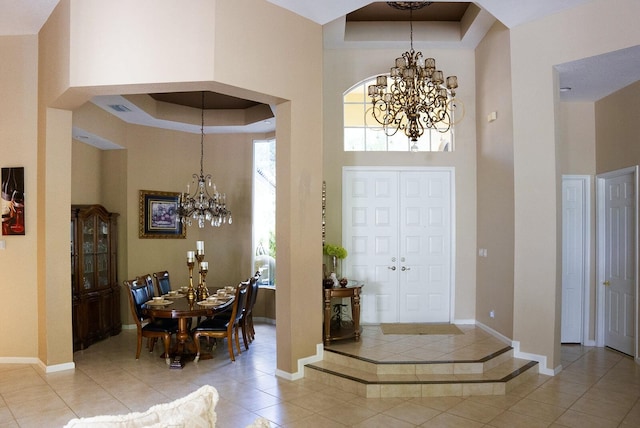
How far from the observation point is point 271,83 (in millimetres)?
4613

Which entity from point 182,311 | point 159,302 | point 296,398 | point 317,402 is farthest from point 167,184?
point 317,402

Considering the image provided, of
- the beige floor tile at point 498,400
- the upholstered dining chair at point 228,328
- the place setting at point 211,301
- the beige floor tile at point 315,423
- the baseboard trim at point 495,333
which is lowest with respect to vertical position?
the beige floor tile at point 498,400

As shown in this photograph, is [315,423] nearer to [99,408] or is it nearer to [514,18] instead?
[99,408]

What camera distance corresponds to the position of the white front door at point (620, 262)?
535 centimetres

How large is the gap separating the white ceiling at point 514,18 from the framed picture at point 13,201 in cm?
164

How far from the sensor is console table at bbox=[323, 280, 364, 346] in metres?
5.16

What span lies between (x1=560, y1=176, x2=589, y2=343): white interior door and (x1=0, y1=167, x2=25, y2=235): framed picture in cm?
666

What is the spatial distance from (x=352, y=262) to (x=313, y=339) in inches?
66.5

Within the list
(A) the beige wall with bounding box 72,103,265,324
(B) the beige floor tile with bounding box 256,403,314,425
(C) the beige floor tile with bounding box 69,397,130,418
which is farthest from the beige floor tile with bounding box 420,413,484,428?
(A) the beige wall with bounding box 72,103,265,324

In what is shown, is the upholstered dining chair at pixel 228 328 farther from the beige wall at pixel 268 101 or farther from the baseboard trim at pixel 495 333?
the baseboard trim at pixel 495 333

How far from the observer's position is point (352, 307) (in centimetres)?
543

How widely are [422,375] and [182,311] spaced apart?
265 cm

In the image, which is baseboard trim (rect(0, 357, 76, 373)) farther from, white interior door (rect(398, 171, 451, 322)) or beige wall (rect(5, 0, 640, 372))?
white interior door (rect(398, 171, 451, 322))

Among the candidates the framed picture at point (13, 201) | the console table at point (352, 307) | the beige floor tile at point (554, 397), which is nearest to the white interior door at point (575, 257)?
the beige floor tile at point (554, 397)
